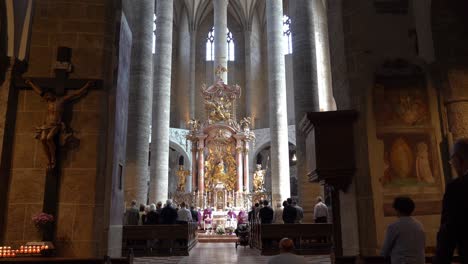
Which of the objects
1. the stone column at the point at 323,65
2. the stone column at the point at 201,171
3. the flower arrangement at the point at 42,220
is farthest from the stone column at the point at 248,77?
the flower arrangement at the point at 42,220

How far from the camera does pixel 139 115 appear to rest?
12.9 metres

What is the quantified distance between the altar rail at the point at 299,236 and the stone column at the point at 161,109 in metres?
8.05

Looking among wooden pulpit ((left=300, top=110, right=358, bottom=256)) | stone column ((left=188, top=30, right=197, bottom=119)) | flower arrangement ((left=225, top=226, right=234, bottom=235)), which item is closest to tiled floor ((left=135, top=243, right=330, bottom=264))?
wooden pulpit ((left=300, top=110, right=358, bottom=256))

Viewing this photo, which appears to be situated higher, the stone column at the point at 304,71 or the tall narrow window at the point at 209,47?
the tall narrow window at the point at 209,47

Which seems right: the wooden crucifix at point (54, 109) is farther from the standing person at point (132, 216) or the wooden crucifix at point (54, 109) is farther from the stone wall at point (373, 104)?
the standing person at point (132, 216)

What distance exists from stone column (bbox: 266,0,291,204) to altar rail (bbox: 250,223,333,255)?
26.2 feet

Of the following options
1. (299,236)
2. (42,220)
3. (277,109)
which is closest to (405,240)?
(42,220)

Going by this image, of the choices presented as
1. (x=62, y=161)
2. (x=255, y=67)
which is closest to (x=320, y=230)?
(x=62, y=161)

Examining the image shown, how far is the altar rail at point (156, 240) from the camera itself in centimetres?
1014

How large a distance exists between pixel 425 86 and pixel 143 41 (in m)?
9.67

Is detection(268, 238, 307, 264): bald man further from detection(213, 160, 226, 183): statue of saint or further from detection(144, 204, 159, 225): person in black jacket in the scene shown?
detection(213, 160, 226, 183): statue of saint

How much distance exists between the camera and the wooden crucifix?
5895 mm

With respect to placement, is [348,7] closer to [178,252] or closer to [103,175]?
[103,175]

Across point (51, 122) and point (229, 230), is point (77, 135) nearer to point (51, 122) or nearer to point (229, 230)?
point (51, 122)
